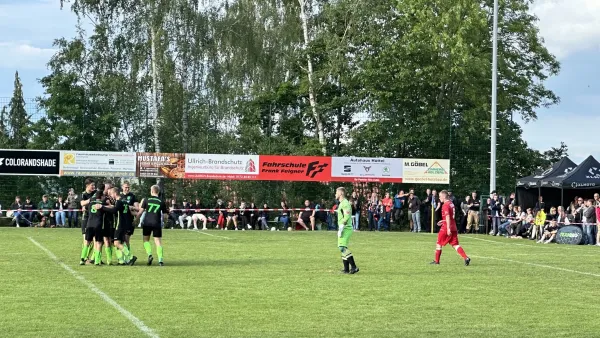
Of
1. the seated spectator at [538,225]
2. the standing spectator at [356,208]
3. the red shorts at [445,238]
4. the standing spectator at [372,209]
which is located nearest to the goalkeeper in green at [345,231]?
the red shorts at [445,238]

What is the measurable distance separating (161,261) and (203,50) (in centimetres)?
3066

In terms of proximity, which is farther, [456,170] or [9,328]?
[456,170]

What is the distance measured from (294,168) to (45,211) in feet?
35.1

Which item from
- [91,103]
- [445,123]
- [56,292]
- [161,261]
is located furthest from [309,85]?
[56,292]

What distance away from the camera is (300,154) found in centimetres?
4400

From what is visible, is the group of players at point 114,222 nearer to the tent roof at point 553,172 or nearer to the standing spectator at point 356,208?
the tent roof at point 553,172

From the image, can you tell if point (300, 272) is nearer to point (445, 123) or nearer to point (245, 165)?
point (245, 165)

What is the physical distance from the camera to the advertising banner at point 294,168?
4116 centimetres

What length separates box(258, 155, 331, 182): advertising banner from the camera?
41156 mm

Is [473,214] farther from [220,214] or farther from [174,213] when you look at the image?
[174,213]

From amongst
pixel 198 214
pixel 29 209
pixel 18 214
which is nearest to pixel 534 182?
pixel 198 214

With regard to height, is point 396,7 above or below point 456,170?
above

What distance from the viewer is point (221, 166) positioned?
1610 inches

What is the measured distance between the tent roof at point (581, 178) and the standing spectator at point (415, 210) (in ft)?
19.1
